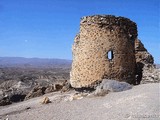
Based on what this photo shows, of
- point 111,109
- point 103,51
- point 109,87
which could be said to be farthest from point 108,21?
point 111,109

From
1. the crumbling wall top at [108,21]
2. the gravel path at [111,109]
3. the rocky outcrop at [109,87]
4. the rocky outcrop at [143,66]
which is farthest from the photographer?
the rocky outcrop at [143,66]

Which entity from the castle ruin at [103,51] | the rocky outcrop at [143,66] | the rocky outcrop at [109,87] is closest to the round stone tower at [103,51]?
the castle ruin at [103,51]

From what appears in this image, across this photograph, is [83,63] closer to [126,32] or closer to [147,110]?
[126,32]

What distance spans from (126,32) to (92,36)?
2.30 meters

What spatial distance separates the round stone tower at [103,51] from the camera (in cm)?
1753

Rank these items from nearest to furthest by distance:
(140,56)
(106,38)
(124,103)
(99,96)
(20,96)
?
(124,103) < (99,96) < (106,38) < (140,56) < (20,96)

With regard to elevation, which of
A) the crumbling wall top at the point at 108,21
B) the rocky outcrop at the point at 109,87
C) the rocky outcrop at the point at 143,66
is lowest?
the rocky outcrop at the point at 109,87

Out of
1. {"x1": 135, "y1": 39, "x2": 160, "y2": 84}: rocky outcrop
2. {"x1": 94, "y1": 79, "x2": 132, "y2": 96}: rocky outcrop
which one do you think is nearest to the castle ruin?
{"x1": 135, "y1": 39, "x2": 160, "y2": 84}: rocky outcrop

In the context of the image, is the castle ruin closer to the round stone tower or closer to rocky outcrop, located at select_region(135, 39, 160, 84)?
the round stone tower

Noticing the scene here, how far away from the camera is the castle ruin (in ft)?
57.5

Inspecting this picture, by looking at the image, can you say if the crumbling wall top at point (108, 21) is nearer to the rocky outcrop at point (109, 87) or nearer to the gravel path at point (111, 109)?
the rocky outcrop at point (109, 87)

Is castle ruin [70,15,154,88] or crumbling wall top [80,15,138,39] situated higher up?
crumbling wall top [80,15,138,39]

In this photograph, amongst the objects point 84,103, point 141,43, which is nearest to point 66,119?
point 84,103

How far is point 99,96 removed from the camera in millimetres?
15281
